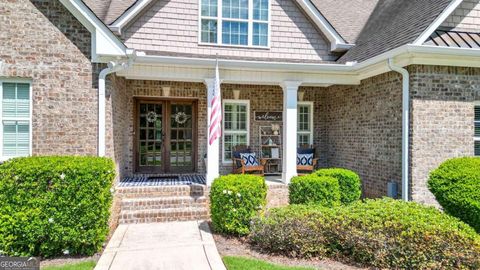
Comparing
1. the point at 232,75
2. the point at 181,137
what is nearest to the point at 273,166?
the point at 181,137

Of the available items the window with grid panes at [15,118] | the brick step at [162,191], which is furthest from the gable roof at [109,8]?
the brick step at [162,191]

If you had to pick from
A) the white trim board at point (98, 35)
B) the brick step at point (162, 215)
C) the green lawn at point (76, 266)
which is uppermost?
the white trim board at point (98, 35)

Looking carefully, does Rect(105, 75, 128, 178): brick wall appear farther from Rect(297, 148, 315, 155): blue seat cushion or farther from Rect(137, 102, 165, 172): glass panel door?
Rect(297, 148, 315, 155): blue seat cushion

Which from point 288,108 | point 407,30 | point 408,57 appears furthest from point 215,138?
point 407,30

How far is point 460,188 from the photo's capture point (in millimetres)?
5660

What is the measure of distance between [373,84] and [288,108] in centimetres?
236

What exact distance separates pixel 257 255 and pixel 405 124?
455cm

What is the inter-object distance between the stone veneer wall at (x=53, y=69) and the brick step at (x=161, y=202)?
141cm

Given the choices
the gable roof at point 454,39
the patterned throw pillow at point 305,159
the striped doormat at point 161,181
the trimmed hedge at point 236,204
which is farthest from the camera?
the patterned throw pillow at point 305,159

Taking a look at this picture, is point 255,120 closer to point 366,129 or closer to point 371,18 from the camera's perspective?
point 366,129

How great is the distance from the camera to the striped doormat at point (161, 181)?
26.5 ft

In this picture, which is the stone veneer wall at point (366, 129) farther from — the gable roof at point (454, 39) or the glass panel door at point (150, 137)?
the glass panel door at point (150, 137)

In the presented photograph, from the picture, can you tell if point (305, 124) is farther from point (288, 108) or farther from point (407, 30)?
point (407, 30)

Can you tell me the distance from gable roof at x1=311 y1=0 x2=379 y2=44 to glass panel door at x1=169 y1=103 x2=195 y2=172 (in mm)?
5656
